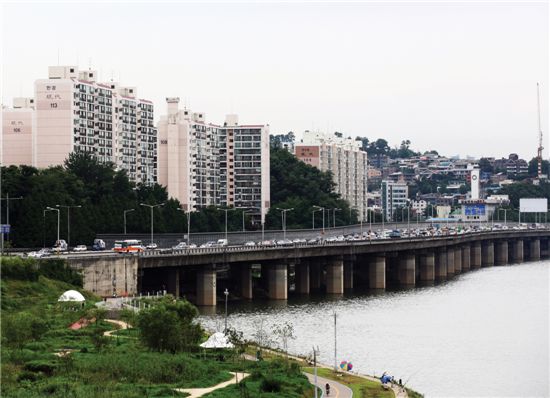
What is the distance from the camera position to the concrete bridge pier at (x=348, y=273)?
193250 millimetres

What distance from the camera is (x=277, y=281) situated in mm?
169500

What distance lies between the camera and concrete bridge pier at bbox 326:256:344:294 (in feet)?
597

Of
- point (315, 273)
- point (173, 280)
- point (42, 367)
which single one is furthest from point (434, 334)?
point (315, 273)

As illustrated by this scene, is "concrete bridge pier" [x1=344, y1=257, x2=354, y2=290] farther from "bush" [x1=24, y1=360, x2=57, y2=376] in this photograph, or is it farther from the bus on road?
"bush" [x1=24, y1=360, x2=57, y2=376]

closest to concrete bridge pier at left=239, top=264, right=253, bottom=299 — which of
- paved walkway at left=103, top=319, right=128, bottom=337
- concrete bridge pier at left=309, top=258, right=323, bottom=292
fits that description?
concrete bridge pier at left=309, top=258, right=323, bottom=292

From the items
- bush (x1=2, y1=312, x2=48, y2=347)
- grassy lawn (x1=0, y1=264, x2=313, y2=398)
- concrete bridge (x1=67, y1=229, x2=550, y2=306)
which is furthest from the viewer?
concrete bridge (x1=67, y1=229, x2=550, y2=306)

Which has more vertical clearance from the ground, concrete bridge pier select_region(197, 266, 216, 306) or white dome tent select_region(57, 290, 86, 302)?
white dome tent select_region(57, 290, 86, 302)

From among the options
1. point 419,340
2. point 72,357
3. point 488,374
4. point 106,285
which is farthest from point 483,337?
point 72,357

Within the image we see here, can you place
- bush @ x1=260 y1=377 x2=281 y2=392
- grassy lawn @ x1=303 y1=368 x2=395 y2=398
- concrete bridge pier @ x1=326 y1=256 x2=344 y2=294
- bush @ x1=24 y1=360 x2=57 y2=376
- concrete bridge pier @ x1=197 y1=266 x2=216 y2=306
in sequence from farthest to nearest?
concrete bridge pier @ x1=326 y1=256 x2=344 y2=294, concrete bridge pier @ x1=197 y1=266 x2=216 y2=306, bush @ x1=24 y1=360 x2=57 y2=376, grassy lawn @ x1=303 y1=368 x2=395 y2=398, bush @ x1=260 y1=377 x2=281 y2=392

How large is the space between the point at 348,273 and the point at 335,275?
11342mm

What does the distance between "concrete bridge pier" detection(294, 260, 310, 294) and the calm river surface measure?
8241 millimetres

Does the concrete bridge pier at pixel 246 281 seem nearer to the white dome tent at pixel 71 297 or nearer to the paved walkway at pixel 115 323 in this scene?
the white dome tent at pixel 71 297

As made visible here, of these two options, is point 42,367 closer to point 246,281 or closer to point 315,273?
point 246,281

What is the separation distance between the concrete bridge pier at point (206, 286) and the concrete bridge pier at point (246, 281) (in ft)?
41.9
